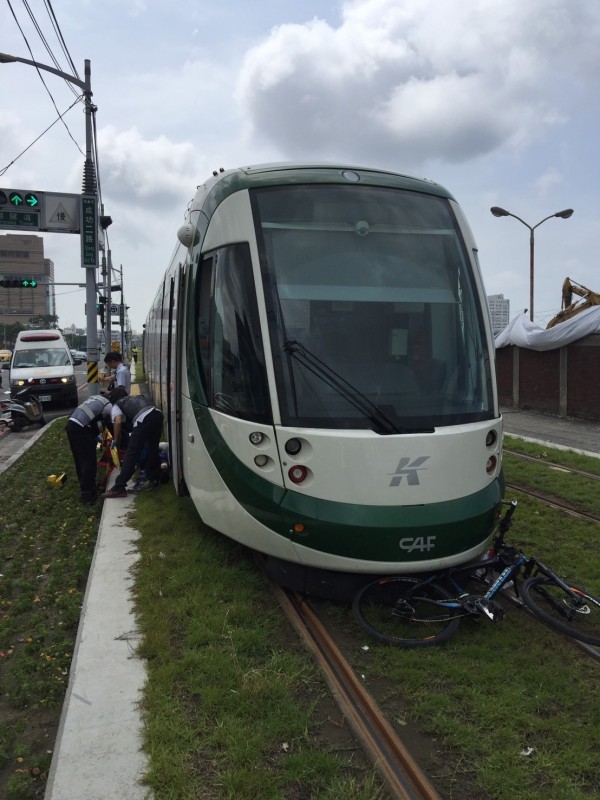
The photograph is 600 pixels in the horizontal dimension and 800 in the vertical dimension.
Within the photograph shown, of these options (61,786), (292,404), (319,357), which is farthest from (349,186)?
(61,786)

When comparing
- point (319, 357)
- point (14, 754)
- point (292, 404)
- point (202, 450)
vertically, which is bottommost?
point (14, 754)

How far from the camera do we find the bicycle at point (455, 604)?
4.07 meters

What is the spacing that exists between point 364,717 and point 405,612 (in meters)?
1.08

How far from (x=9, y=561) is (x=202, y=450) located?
7.54 feet

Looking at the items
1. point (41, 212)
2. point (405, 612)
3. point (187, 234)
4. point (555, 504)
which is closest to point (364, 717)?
point (405, 612)

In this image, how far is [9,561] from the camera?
5.97 m

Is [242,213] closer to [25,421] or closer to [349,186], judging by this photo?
[349,186]

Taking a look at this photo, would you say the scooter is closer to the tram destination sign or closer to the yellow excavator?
the tram destination sign

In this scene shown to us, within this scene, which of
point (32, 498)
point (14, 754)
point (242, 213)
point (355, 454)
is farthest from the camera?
point (32, 498)

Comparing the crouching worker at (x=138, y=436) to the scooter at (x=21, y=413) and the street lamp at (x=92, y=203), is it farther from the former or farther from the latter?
the scooter at (x=21, y=413)

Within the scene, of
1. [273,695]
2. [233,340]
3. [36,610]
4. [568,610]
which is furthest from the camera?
[36,610]

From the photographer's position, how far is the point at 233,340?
4.79 m

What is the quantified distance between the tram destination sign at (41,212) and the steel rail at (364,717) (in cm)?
1243

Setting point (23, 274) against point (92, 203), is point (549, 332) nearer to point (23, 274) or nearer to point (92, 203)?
point (92, 203)
